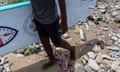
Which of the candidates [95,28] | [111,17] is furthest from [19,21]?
[111,17]

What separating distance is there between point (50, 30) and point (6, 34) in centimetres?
64

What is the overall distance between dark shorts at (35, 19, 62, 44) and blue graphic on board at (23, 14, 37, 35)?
121 mm

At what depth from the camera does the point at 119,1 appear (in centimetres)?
696

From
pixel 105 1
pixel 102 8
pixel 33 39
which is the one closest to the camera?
pixel 33 39

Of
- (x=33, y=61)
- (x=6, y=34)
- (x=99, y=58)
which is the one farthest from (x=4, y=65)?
(x=99, y=58)

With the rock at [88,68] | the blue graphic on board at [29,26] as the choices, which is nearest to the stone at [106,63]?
the rock at [88,68]

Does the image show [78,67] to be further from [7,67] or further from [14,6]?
[14,6]

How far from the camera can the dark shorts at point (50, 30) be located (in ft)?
12.2

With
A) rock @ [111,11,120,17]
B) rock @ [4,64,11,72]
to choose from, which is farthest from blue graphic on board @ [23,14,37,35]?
rock @ [111,11,120,17]

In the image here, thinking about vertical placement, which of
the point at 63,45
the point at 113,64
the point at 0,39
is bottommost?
the point at 113,64

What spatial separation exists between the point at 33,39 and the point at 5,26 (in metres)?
0.60

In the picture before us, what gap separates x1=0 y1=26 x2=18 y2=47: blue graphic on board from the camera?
367cm

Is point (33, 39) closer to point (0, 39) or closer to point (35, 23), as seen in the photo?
point (35, 23)

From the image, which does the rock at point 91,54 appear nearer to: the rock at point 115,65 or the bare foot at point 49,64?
the rock at point 115,65
